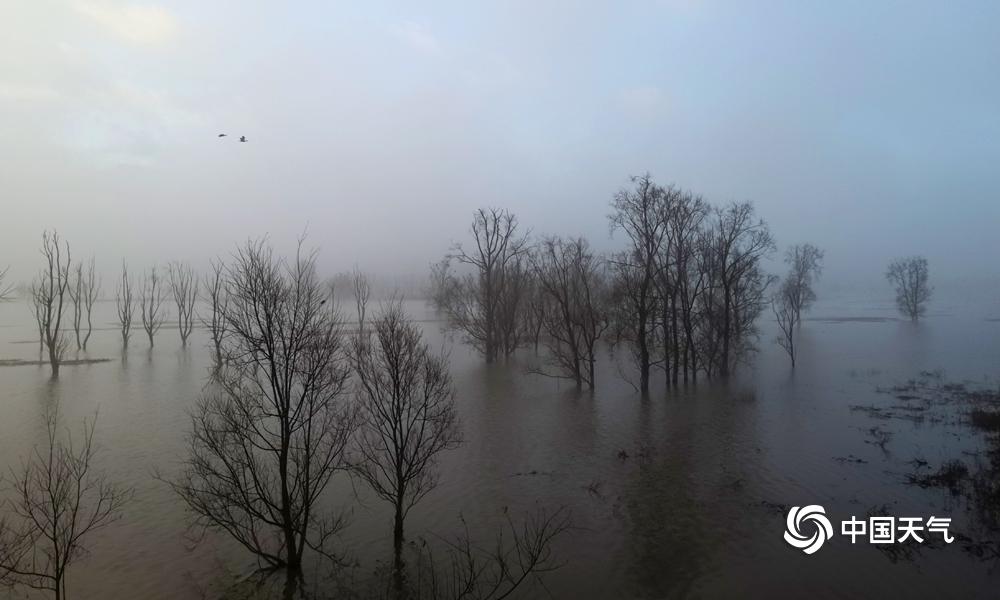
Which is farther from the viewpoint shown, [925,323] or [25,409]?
[925,323]

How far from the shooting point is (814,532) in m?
11.3

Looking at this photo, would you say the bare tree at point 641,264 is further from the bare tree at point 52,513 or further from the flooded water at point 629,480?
the bare tree at point 52,513

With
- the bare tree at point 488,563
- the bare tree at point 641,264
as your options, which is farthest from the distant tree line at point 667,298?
the bare tree at point 488,563

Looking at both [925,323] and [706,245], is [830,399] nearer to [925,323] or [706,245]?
[706,245]

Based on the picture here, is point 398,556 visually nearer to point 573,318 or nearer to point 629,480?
point 629,480

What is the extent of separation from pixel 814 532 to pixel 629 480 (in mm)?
4660

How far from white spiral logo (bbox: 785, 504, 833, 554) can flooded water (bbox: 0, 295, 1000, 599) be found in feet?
0.74

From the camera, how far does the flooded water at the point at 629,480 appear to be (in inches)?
385

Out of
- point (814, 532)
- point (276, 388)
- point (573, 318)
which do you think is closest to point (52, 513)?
point (276, 388)

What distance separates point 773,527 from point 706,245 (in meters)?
23.5

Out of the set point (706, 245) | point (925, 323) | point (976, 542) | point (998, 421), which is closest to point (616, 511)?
point (976, 542)

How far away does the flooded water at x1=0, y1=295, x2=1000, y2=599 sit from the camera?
32.1 feet

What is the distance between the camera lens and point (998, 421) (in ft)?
63.9

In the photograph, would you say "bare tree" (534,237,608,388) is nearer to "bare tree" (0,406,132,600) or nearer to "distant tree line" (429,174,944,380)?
"distant tree line" (429,174,944,380)
